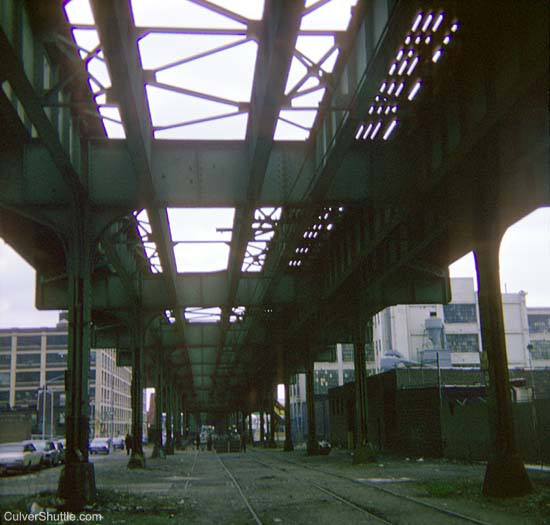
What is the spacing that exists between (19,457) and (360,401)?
14542mm

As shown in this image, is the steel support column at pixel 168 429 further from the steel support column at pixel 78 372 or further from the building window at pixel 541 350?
the building window at pixel 541 350

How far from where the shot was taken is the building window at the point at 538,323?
103500mm

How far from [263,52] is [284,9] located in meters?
2.16

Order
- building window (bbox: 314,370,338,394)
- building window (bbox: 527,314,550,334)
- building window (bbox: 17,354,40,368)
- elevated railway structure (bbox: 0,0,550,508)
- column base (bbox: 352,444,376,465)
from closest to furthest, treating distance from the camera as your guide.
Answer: elevated railway structure (bbox: 0,0,550,508), column base (bbox: 352,444,376,465), building window (bbox: 527,314,550,334), building window (bbox: 314,370,338,394), building window (bbox: 17,354,40,368)

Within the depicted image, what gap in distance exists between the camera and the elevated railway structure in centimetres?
1117

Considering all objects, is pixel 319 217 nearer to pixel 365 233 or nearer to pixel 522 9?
pixel 365 233

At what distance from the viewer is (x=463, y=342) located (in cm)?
9256

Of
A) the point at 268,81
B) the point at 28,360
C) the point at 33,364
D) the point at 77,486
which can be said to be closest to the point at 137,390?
the point at 77,486

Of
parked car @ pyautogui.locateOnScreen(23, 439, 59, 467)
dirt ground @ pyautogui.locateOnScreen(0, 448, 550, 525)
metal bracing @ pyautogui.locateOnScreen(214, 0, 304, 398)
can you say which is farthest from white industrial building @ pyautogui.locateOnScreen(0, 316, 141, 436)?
metal bracing @ pyautogui.locateOnScreen(214, 0, 304, 398)

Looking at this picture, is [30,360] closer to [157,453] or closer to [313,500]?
[157,453]

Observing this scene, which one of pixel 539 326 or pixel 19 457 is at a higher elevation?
pixel 539 326

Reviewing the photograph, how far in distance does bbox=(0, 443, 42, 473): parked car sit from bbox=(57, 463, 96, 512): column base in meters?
15.7

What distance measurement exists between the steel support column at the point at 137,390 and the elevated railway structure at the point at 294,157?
1.97 m

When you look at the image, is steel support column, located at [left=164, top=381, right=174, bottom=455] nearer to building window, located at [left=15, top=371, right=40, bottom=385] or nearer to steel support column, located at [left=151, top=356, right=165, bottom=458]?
steel support column, located at [left=151, top=356, right=165, bottom=458]
